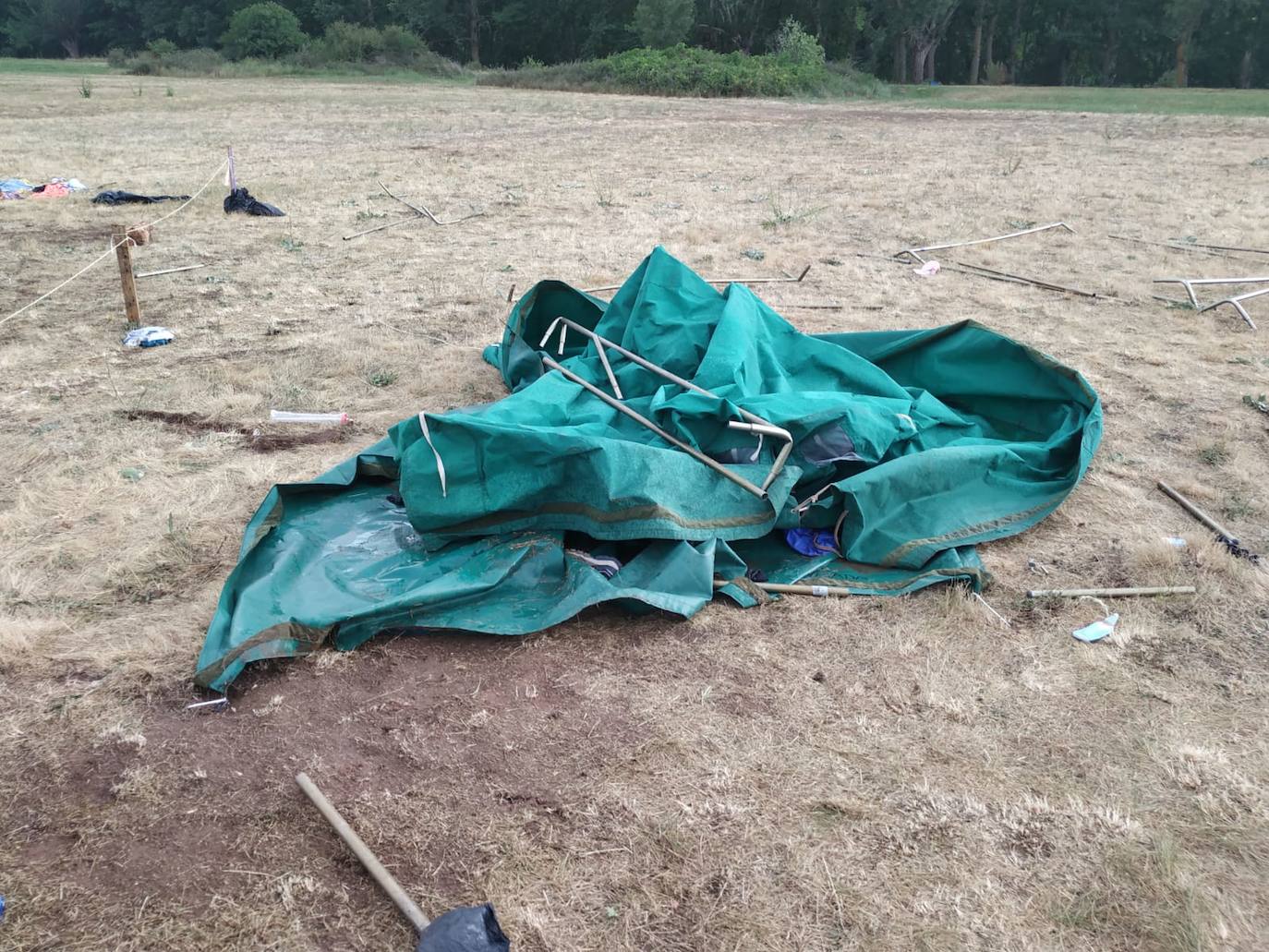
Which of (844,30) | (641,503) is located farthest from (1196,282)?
(844,30)

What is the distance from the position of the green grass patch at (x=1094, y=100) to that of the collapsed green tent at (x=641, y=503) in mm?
19897

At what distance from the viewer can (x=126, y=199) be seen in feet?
30.9

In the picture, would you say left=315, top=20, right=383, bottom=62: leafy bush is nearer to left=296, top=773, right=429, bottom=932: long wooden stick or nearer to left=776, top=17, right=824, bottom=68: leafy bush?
left=776, top=17, right=824, bottom=68: leafy bush

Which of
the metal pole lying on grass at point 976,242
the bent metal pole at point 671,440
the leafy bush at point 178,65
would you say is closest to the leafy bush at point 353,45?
the leafy bush at point 178,65

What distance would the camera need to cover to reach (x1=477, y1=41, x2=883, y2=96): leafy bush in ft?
84.6

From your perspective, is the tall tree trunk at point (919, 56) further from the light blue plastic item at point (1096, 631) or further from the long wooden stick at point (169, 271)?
the light blue plastic item at point (1096, 631)

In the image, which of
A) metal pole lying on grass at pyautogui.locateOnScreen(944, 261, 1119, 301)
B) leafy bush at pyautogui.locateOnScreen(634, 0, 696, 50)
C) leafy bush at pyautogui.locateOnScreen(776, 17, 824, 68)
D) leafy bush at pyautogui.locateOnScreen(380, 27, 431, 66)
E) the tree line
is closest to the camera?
metal pole lying on grass at pyautogui.locateOnScreen(944, 261, 1119, 301)

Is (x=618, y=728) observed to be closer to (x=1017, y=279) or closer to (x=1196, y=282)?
(x=1017, y=279)

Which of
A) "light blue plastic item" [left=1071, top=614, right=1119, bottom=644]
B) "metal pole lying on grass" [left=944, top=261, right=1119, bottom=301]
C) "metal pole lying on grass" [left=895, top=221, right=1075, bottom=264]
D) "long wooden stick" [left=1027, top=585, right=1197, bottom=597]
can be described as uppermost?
"metal pole lying on grass" [left=895, top=221, right=1075, bottom=264]

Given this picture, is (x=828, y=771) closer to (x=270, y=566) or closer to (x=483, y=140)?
(x=270, y=566)

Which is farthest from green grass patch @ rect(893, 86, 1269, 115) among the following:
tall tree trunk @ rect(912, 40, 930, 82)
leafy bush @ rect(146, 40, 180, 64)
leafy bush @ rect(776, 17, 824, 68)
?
leafy bush @ rect(146, 40, 180, 64)

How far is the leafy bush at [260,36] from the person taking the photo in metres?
37.7

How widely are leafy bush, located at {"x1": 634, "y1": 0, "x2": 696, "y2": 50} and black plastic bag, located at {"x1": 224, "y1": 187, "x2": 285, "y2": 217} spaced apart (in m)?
26.5

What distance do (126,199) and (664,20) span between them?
27204 mm
